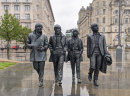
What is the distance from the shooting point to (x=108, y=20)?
218ft

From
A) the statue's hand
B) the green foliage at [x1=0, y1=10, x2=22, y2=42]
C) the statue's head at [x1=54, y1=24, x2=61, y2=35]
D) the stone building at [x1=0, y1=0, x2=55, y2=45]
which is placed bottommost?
the statue's hand

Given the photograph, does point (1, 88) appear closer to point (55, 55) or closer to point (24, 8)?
point (55, 55)

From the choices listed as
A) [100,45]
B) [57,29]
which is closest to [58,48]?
[57,29]

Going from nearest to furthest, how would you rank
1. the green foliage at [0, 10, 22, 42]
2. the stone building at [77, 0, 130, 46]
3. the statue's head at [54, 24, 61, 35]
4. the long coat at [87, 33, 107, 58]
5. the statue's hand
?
the statue's hand < the long coat at [87, 33, 107, 58] < the statue's head at [54, 24, 61, 35] < the green foliage at [0, 10, 22, 42] < the stone building at [77, 0, 130, 46]

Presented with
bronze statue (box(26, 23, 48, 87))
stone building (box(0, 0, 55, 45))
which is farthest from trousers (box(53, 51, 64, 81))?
stone building (box(0, 0, 55, 45))

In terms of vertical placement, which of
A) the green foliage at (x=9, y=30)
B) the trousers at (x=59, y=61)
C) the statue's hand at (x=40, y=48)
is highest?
the green foliage at (x=9, y=30)

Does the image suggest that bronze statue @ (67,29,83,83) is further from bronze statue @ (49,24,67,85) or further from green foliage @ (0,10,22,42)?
green foliage @ (0,10,22,42)

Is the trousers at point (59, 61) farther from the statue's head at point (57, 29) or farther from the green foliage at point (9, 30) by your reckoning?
the green foliage at point (9, 30)

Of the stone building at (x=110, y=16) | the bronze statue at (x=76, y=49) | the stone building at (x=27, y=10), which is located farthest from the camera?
the stone building at (x=110, y=16)

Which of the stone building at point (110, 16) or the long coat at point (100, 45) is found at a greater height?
the stone building at point (110, 16)

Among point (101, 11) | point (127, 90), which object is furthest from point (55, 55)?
point (101, 11)

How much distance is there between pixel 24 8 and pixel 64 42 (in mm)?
50124

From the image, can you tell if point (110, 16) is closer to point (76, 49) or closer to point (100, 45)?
point (76, 49)

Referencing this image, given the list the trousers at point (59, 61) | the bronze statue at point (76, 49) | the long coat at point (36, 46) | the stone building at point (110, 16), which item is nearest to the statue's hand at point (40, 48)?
the long coat at point (36, 46)
